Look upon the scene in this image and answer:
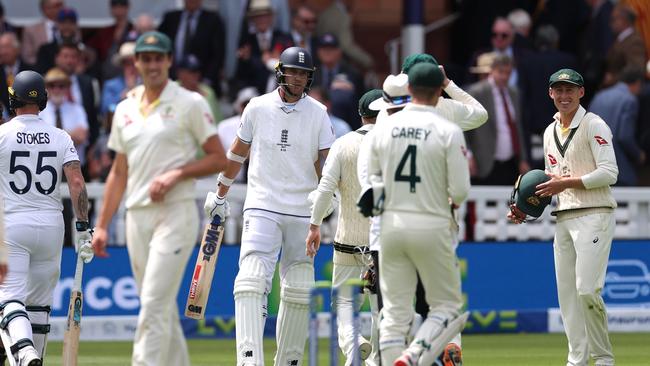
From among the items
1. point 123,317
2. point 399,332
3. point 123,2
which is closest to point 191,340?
point 123,317

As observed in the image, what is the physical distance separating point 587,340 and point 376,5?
11.9 m

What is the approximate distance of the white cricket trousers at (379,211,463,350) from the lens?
31.3 ft

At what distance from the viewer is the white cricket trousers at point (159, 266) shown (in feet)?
31.6

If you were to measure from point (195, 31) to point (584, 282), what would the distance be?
28.9ft

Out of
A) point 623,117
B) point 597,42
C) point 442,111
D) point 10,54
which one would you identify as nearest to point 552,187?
point 442,111

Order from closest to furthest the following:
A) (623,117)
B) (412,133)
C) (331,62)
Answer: (412,133) → (623,117) → (331,62)

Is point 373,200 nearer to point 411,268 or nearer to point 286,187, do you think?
point 411,268

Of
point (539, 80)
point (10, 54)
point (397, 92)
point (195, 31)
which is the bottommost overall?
point (397, 92)

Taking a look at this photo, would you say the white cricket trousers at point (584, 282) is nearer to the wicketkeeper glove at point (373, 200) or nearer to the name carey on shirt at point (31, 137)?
the wicketkeeper glove at point (373, 200)

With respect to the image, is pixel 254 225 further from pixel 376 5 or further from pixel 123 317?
pixel 376 5

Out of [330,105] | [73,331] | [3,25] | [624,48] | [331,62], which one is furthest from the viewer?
[624,48]

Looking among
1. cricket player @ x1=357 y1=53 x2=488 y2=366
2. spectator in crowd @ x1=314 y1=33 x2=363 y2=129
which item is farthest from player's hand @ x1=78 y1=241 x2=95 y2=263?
spectator in crowd @ x1=314 y1=33 x2=363 y2=129

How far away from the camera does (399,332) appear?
9.69 meters

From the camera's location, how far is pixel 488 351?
15047 mm
